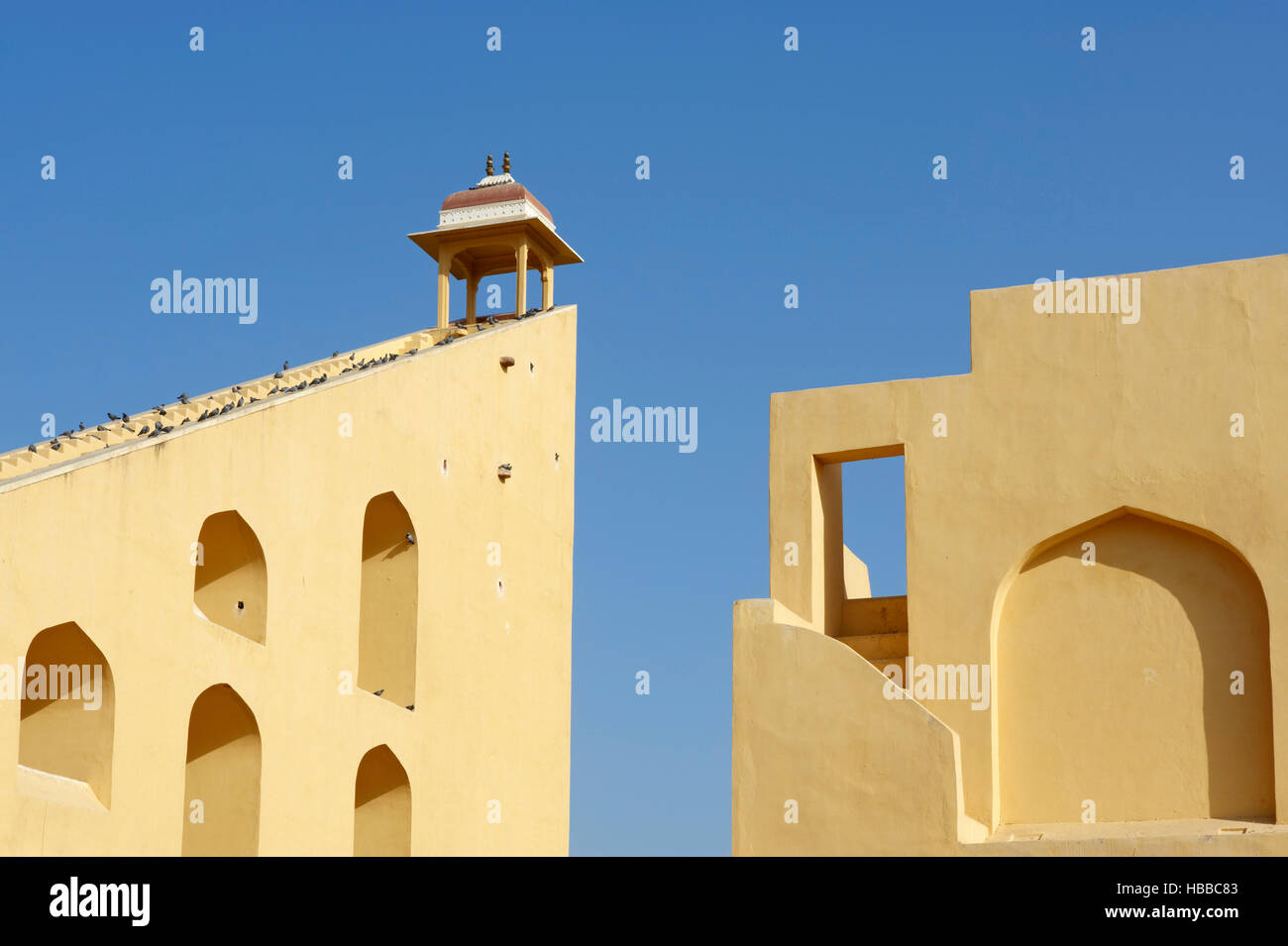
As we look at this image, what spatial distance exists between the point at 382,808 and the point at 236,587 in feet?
11.5

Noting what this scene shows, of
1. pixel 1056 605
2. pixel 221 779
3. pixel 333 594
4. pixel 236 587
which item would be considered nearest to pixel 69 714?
pixel 221 779

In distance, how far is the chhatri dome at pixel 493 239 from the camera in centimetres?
2281

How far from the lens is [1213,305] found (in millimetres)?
12562

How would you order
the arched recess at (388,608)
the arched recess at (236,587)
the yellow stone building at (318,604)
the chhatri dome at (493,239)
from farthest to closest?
the chhatri dome at (493,239)
the arched recess at (388,608)
the arched recess at (236,587)
the yellow stone building at (318,604)

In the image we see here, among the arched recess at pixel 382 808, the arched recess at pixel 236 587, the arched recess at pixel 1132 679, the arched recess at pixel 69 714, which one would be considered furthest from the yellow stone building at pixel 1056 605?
the arched recess at pixel 382 808

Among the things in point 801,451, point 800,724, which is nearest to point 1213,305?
point 801,451

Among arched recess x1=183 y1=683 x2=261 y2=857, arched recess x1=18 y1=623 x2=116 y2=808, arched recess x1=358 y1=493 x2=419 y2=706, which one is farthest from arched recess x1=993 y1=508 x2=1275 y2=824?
arched recess x1=358 y1=493 x2=419 y2=706

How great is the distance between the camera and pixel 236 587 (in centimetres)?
1505

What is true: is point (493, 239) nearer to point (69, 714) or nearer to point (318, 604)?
point (318, 604)

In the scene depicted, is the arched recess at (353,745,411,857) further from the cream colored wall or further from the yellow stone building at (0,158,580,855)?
the cream colored wall

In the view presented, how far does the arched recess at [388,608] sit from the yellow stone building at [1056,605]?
228 inches

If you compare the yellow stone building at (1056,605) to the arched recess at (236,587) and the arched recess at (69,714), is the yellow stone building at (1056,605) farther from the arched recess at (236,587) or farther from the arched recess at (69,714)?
the arched recess at (69,714)

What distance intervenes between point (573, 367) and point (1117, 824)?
12123 mm

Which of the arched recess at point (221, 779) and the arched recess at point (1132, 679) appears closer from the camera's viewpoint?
the arched recess at point (1132, 679)
